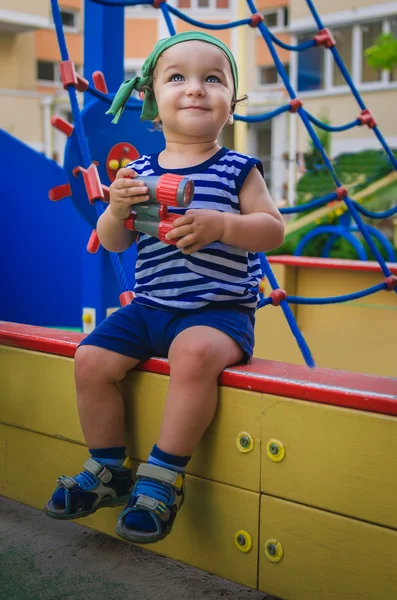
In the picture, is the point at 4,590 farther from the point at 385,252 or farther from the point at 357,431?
the point at 385,252

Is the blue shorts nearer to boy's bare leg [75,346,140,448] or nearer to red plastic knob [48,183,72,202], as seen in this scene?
boy's bare leg [75,346,140,448]

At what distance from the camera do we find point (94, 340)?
108 centimetres

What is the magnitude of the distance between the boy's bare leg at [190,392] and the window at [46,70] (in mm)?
12048

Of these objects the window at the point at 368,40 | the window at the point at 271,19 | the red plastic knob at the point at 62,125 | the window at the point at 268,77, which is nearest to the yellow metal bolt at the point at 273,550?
the red plastic knob at the point at 62,125

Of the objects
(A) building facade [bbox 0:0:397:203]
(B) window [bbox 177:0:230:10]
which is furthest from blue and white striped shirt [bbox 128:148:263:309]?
(B) window [bbox 177:0:230:10]

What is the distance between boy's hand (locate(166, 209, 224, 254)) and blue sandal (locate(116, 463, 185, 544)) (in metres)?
0.30

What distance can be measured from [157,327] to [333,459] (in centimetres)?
32

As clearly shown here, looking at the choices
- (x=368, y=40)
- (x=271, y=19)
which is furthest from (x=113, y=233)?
(x=271, y=19)

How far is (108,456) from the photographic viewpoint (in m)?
1.06

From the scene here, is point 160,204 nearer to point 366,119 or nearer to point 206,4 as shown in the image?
point 366,119

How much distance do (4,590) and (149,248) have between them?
535 mm

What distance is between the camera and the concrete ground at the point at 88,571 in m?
1.05

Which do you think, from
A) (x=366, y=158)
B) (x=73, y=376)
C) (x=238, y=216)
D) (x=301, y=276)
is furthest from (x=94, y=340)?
(x=366, y=158)

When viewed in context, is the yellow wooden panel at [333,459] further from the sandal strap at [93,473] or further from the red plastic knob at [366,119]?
the red plastic knob at [366,119]
